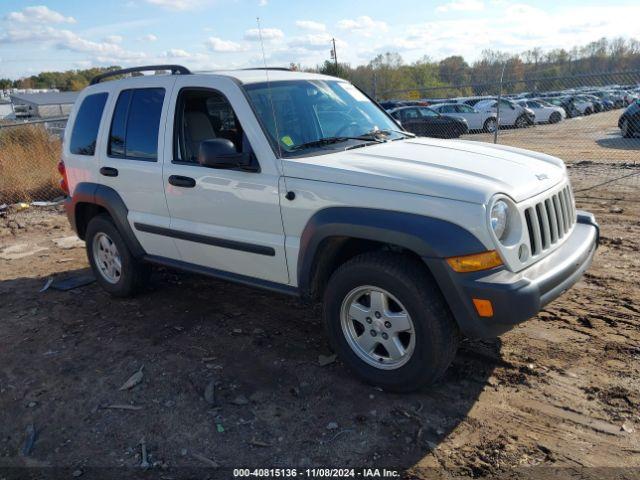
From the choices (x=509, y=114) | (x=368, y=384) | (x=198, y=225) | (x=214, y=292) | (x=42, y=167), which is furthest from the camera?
(x=509, y=114)

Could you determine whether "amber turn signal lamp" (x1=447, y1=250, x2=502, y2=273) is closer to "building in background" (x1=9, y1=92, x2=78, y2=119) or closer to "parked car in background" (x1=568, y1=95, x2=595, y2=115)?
"parked car in background" (x1=568, y1=95, x2=595, y2=115)

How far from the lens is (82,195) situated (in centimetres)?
519

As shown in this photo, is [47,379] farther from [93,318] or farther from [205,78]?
[205,78]

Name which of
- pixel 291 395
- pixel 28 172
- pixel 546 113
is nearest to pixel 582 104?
pixel 546 113

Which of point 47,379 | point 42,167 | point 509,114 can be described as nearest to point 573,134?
point 509,114

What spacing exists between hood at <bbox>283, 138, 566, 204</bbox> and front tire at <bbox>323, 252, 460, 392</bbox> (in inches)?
19.1

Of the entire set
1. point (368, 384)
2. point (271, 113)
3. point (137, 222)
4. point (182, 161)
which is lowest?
point (368, 384)

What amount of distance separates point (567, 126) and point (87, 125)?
23.7 metres

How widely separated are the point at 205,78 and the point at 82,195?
195 cm

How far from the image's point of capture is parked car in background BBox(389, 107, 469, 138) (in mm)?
19234

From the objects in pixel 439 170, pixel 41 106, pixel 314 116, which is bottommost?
Answer: pixel 439 170

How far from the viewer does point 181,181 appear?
4.20 metres

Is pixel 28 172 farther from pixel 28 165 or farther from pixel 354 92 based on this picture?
pixel 354 92

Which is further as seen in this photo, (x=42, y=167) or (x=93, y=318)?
(x=42, y=167)
